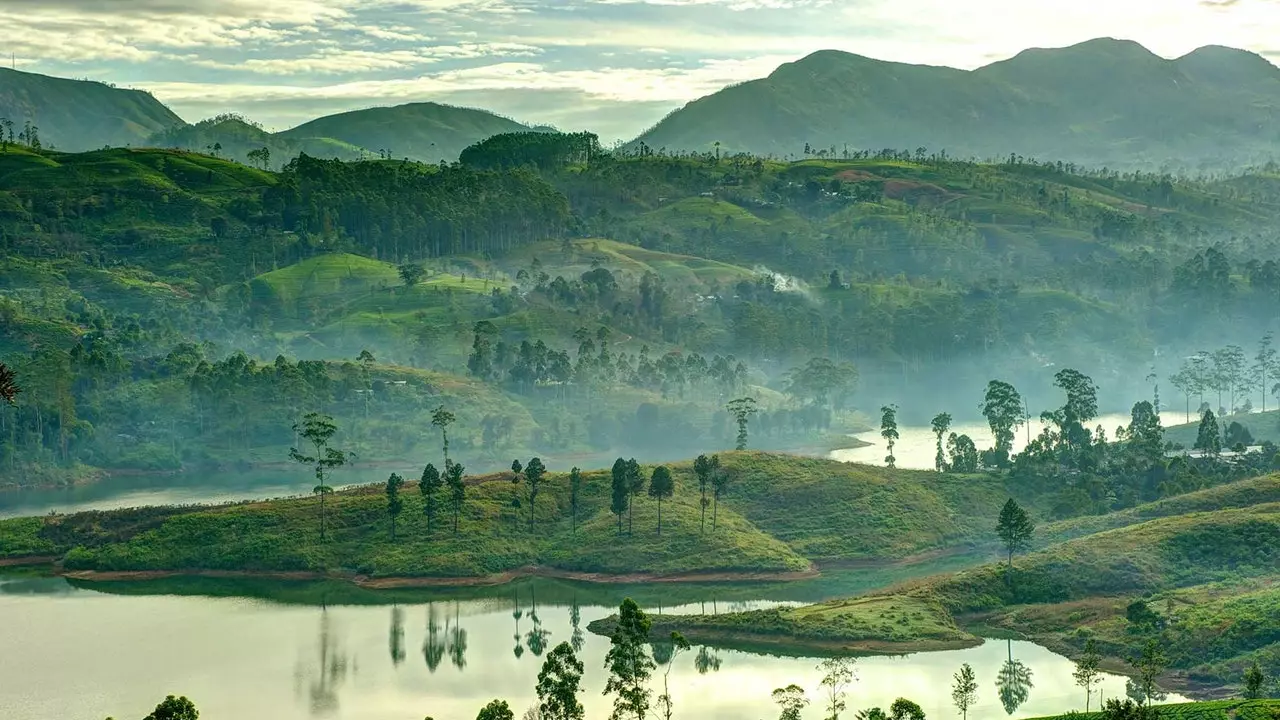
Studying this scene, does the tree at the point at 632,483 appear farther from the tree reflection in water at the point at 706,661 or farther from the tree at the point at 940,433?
the tree at the point at 940,433

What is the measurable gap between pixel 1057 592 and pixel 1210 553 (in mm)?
12540

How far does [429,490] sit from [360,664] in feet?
101

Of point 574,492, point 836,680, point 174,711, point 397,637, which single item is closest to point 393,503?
point 574,492

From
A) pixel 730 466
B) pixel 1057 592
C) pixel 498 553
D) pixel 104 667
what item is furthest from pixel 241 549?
pixel 1057 592

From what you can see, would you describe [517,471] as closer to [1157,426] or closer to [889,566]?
[889,566]

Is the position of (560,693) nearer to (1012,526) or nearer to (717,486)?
(1012,526)

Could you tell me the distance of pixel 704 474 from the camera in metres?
143

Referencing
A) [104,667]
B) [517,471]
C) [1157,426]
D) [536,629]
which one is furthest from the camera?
[1157,426]

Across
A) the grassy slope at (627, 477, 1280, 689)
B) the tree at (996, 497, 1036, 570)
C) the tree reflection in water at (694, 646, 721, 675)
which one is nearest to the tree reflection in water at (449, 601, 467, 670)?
the grassy slope at (627, 477, 1280, 689)

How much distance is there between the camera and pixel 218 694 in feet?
335

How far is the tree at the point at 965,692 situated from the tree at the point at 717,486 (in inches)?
1766

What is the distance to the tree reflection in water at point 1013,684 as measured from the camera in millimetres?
99938

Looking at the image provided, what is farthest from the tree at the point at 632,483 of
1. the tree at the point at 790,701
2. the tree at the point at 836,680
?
the tree at the point at 790,701

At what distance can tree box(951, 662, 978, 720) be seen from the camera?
9338cm
